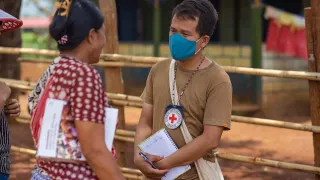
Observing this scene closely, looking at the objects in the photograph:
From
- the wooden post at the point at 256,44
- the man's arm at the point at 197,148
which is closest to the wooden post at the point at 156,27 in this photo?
the wooden post at the point at 256,44

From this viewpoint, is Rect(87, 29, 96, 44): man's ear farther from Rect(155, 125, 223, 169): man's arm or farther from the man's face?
Rect(155, 125, 223, 169): man's arm

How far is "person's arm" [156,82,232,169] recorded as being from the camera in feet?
9.50

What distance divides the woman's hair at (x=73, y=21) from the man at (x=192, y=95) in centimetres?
74

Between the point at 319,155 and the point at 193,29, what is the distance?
1.88 m

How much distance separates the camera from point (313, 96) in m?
4.33

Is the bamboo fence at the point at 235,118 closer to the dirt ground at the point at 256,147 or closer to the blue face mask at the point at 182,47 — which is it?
the dirt ground at the point at 256,147

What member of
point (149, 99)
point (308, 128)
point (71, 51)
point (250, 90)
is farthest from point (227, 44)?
point (71, 51)

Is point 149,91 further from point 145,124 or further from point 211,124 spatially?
point 211,124

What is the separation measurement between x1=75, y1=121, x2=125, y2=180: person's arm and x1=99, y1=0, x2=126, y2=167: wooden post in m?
3.03

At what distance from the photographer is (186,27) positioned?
9.70 feet

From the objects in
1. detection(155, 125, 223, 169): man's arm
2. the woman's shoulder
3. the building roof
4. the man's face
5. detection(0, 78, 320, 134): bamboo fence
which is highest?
the man's face

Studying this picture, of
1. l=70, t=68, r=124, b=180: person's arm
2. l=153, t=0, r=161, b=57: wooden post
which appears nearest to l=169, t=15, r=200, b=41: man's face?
l=70, t=68, r=124, b=180: person's arm

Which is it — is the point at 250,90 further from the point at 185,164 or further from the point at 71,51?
the point at 71,51

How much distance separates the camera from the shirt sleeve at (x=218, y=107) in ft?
9.49
